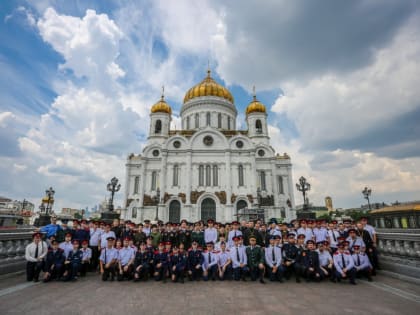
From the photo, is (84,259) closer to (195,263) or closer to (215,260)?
(195,263)

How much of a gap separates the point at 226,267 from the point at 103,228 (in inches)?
172

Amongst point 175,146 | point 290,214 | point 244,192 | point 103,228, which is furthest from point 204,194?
point 103,228

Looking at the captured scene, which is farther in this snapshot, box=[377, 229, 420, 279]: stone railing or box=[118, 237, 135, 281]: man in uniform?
box=[118, 237, 135, 281]: man in uniform

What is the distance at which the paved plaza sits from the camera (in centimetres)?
372

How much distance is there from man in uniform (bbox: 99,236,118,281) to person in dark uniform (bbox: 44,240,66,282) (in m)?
0.96

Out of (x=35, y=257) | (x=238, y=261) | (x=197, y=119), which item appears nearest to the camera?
(x=35, y=257)

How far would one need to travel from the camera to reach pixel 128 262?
584 cm

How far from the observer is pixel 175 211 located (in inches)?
934

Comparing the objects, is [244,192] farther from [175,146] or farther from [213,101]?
[213,101]

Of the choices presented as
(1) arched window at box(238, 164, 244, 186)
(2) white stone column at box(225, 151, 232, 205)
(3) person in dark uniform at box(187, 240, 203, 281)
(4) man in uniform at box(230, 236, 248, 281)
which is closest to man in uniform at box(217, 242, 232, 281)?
(4) man in uniform at box(230, 236, 248, 281)

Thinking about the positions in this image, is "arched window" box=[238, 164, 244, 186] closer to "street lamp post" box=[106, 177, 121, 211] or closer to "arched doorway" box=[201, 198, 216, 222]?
"arched doorway" box=[201, 198, 216, 222]

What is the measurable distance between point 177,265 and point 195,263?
0.54m

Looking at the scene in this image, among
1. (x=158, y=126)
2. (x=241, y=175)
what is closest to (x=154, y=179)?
(x=158, y=126)

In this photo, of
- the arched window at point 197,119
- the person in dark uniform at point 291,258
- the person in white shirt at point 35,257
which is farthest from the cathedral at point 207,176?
the person in white shirt at point 35,257
